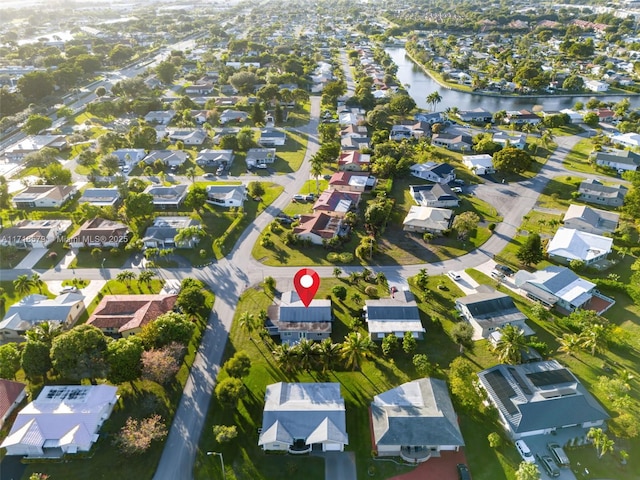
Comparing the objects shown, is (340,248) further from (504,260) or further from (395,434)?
(395,434)

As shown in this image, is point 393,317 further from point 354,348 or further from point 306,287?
point 306,287

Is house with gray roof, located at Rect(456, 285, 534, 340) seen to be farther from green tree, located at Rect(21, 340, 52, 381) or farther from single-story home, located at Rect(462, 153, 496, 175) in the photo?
green tree, located at Rect(21, 340, 52, 381)

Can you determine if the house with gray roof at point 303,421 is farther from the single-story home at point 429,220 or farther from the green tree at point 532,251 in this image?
the single-story home at point 429,220

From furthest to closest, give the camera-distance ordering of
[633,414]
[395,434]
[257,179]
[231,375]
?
1. [257,179]
2. [231,375]
3. [633,414]
4. [395,434]

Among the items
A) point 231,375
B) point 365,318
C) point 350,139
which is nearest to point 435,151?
point 350,139

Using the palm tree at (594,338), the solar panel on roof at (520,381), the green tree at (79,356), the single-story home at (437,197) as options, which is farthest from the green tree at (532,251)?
the green tree at (79,356)

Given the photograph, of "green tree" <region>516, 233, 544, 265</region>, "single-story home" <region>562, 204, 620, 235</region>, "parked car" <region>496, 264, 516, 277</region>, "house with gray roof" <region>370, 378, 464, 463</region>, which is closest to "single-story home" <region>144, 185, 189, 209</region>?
"house with gray roof" <region>370, 378, 464, 463</region>

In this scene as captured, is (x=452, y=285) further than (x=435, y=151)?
No
